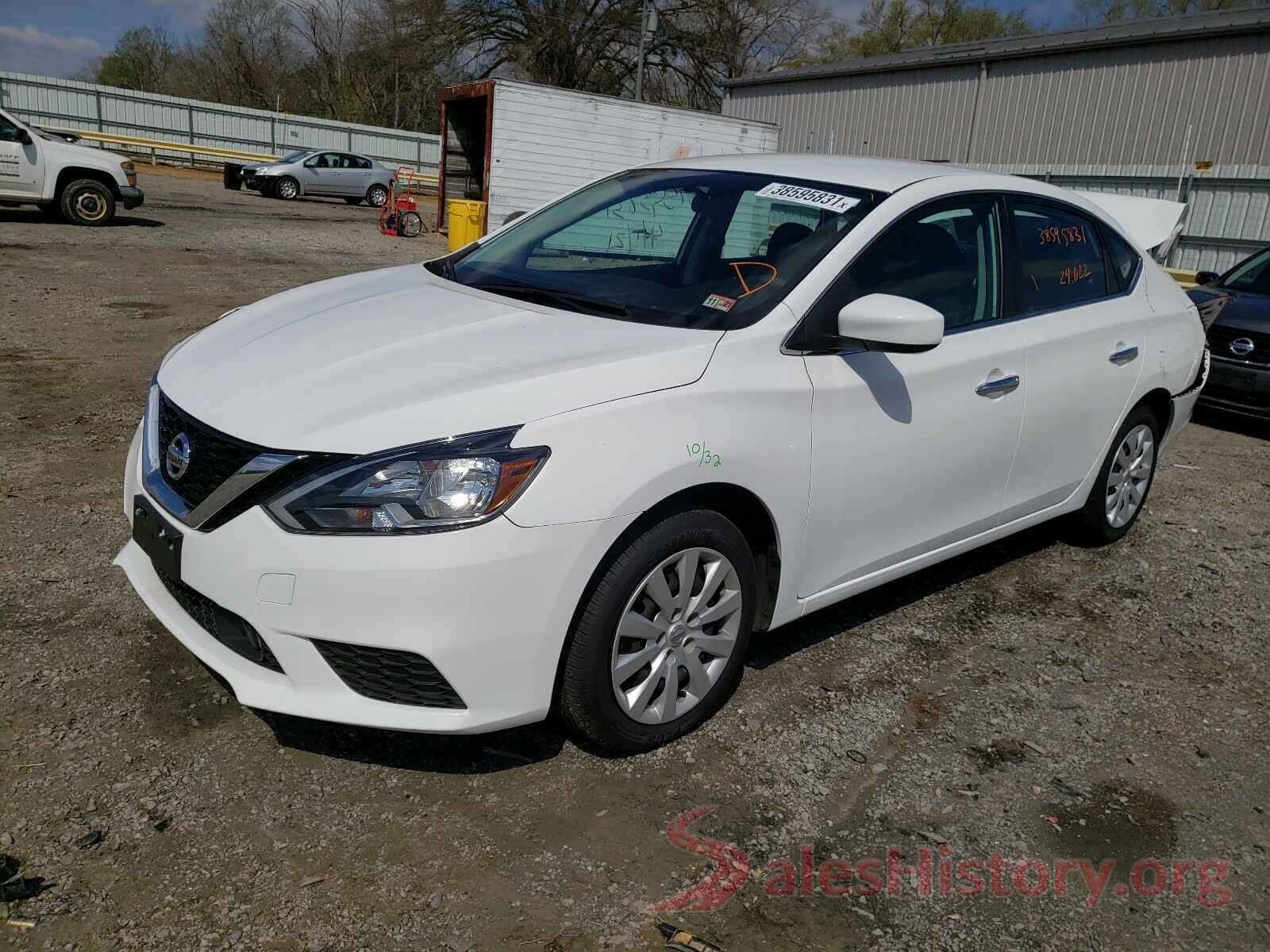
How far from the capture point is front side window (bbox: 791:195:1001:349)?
3281 millimetres

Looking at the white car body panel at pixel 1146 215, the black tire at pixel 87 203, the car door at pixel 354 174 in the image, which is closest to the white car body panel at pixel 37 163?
the black tire at pixel 87 203

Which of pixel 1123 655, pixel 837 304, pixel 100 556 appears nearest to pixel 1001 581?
pixel 1123 655

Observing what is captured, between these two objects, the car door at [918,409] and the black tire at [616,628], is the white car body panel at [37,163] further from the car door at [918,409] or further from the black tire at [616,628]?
the black tire at [616,628]

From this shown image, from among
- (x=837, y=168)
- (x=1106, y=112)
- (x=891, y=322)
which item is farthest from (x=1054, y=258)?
(x=1106, y=112)

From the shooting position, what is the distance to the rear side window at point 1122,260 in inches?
184

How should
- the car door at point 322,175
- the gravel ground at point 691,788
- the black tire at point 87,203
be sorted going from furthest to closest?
the car door at point 322,175, the black tire at point 87,203, the gravel ground at point 691,788

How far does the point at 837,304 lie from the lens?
3277 millimetres

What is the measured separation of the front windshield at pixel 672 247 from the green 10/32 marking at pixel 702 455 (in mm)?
444

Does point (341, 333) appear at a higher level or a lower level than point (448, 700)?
higher

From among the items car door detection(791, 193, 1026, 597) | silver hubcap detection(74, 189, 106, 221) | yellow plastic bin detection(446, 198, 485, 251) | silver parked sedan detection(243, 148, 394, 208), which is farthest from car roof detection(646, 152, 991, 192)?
silver parked sedan detection(243, 148, 394, 208)

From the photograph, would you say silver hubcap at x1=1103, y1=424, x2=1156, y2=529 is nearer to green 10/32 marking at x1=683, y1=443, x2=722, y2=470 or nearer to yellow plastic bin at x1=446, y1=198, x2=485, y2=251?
green 10/32 marking at x1=683, y1=443, x2=722, y2=470

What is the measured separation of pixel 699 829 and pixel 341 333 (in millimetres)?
1787

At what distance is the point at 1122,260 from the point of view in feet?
15.5

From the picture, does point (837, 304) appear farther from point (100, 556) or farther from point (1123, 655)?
point (100, 556)
